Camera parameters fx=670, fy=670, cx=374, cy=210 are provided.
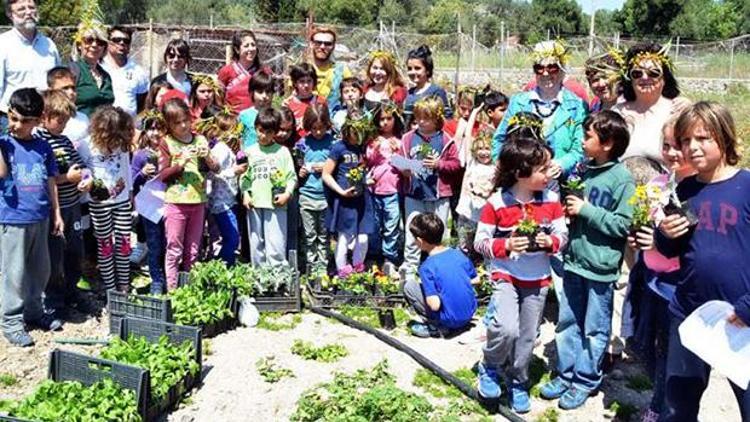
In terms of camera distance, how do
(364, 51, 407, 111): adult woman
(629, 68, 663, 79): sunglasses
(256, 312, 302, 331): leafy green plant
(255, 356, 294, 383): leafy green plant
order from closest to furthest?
(629, 68, 663, 79): sunglasses, (255, 356, 294, 383): leafy green plant, (256, 312, 302, 331): leafy green plant, (364, 51, 407, 111): adult woman

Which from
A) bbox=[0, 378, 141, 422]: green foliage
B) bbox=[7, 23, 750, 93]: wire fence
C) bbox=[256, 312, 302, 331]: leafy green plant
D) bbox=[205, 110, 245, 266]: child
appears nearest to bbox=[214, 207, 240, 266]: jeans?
bbox=[205, 110, 245, 266]: child

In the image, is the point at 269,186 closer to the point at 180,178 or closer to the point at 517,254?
the point at 180,178

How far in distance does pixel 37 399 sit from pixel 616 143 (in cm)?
392

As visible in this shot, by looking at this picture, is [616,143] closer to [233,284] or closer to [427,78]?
[427,78]

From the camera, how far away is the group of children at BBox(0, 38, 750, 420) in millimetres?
3719

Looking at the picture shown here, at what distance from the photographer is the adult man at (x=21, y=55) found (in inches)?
244

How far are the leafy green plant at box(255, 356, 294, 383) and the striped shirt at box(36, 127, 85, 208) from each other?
2294 millimetres

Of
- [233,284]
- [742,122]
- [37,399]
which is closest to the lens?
[37,399]

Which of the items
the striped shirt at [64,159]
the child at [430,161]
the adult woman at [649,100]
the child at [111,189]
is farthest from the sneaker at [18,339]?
the adult woman at [649,100]

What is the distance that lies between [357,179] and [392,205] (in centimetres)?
49

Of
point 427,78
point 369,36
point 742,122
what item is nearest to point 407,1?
point 369,36

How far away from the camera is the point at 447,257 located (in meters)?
5.68

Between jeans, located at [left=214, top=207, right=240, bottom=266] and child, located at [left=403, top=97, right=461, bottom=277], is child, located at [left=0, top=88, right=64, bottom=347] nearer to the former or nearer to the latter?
jeans, located at [left=214, top=207, right=240, bottom=266]

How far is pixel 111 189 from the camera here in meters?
6.07
